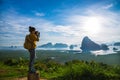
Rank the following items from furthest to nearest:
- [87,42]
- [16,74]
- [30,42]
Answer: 1. [87,42]
2. [16,74]
3. [30,42]

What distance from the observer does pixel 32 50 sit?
895cm

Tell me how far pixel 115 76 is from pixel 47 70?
3666mm

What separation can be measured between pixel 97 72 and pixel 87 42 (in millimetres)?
95244

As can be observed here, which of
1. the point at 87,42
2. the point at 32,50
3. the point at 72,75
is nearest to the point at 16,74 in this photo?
the point at 72,75

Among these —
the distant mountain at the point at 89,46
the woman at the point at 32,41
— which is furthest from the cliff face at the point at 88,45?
the woman at the point at 32,41

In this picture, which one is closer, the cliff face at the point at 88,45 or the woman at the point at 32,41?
the woman at the point at 32,41

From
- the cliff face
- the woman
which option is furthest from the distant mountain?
the woman

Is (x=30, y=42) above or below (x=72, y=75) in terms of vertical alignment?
above

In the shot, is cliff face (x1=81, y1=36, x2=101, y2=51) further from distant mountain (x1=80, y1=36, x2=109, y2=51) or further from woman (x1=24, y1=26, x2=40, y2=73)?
woman (x1=24, y1=26, x2=40, y2=73)

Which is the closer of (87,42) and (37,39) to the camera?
(37,39)

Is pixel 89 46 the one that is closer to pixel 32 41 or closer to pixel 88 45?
pixel 88 45

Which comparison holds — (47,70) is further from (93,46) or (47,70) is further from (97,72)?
(93,46)

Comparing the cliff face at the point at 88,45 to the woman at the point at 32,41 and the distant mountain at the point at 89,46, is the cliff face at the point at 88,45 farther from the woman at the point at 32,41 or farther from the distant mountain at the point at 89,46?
the woman at the point at 32,41

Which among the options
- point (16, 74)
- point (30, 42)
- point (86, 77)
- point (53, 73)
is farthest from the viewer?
point (53, 73)
